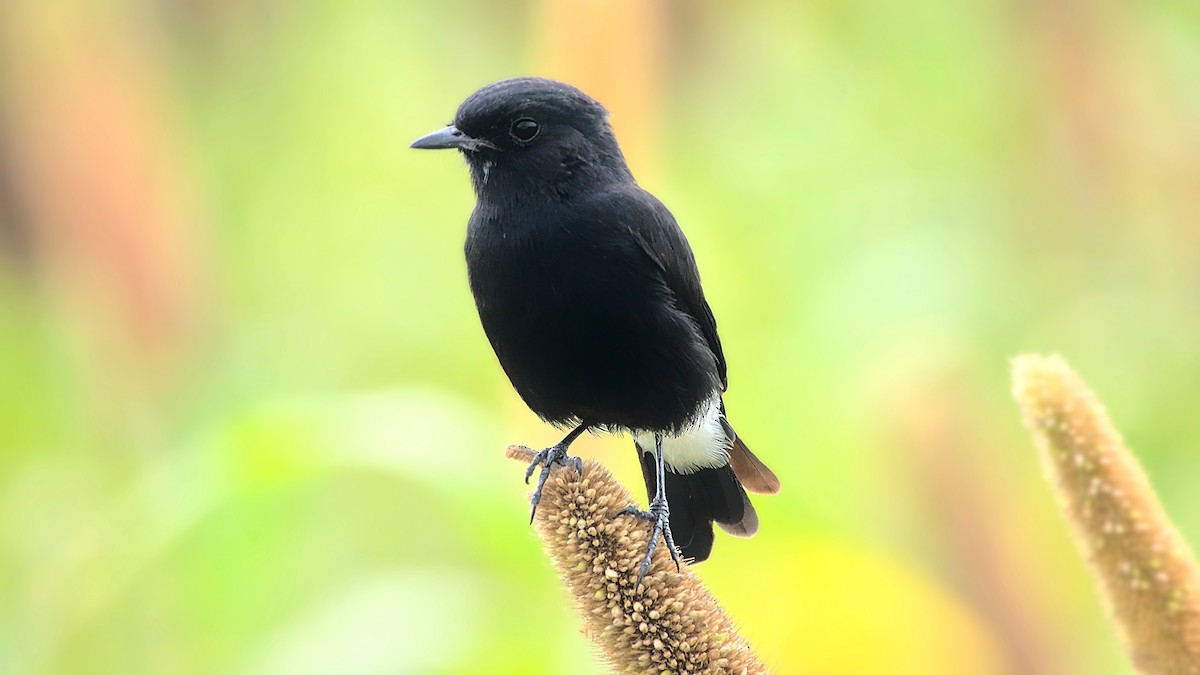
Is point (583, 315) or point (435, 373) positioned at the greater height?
point (583, 315)

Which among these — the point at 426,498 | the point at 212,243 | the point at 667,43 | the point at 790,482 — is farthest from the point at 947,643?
the point at 212,243

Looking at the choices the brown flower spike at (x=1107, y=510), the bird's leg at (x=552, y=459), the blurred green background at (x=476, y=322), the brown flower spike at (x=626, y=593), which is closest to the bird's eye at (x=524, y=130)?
the blurred green background at (x=476, y=322)

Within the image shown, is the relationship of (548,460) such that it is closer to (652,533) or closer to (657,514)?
(657,514)

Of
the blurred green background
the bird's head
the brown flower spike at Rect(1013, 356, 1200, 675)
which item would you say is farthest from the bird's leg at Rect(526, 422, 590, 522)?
the brown flower spike at Rect(1013, 356, 1200, 675)

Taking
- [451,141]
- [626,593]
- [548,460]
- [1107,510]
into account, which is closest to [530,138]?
[451,141]

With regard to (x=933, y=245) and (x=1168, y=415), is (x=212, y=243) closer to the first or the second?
(x=933, y=245)

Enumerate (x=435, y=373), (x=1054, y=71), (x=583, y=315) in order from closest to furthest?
(x=583, y=315) → (x=1054, y=71) → (x=435, y=373)

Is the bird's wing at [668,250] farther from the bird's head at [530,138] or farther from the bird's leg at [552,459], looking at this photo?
the bird's leg at [552,459]
